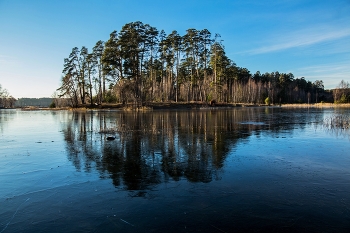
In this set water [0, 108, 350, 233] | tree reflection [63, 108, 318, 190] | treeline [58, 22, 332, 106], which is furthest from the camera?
treeline [58, 22, 332, 106]

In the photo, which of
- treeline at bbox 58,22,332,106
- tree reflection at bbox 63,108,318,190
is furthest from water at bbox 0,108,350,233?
treeline at bbox 58,22,332,106

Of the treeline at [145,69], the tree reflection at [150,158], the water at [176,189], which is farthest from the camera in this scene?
the treeline at [145,69]

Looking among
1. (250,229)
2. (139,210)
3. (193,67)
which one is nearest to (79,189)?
(139,210)

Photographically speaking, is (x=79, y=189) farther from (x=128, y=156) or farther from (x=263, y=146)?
(x=263, y=146)

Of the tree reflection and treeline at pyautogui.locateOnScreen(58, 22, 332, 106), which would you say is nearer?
the tree reflection

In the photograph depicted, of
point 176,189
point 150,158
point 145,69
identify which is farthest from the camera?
point 145,69

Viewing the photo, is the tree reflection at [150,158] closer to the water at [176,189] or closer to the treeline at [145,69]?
the water at [176,189]

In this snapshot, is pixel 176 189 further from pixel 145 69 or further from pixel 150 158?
pixel 145 69

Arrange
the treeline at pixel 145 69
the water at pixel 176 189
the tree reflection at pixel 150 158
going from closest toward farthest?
the water at pixel 176 189 → the tree reflection at pixel 150 158 → the treeline at pixel 145 69

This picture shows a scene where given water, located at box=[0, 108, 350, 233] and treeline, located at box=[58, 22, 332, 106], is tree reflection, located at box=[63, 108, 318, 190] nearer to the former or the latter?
water, located at box=[0, 108, 350, 233]

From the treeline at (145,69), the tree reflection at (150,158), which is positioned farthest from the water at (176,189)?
the treeline at (145,69)

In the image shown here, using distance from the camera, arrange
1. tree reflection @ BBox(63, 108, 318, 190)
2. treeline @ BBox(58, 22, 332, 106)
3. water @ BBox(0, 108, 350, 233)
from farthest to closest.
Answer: treeline @ BBox(58, 22, 332, 106), tree reflection @ BBox(63, 108, 318, 190), water @ BBox(0, 108, 350, 233)

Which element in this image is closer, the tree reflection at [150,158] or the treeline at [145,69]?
the tree reflection at [150,158]

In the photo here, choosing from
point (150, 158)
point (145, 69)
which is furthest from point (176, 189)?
point (145, 69)
